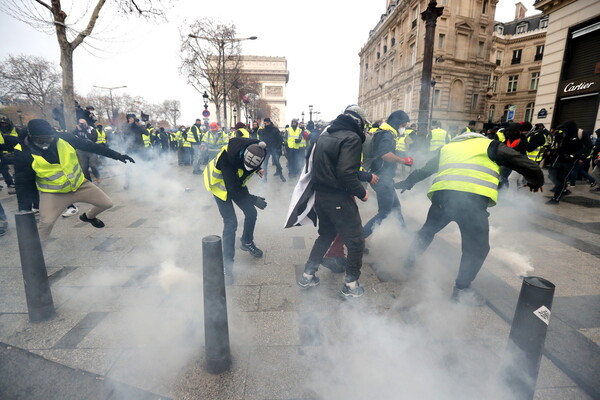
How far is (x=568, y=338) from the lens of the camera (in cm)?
233

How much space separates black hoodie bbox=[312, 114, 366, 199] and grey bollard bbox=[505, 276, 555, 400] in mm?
1370

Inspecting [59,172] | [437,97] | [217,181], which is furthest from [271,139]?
[437,97]

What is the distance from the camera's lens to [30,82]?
37.5 metres

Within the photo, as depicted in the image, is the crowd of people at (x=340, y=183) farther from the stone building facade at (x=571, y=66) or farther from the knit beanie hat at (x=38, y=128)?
the stone building facade at (x=571, y=66)

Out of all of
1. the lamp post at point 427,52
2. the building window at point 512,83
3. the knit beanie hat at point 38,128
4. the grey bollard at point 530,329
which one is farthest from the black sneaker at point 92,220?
the building window at point 512,83

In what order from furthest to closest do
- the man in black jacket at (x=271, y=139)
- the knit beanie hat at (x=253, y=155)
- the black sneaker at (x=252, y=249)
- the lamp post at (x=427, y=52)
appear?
the man in black jacket at (x=271, y=139), the lamp post at (x=427, y=52), the black sneaker at (x=252, y=249), the knit beanie hat at (x=253, y=155)

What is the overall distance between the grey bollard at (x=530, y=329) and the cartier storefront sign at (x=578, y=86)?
14.3m

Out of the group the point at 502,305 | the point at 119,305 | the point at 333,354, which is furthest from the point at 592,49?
the point at 119,305

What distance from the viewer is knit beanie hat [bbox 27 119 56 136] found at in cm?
325

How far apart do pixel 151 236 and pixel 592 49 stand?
16.0m

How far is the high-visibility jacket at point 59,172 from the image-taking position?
11.0 ft

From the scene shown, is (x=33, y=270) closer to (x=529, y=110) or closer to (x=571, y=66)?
(x=571, y=66)

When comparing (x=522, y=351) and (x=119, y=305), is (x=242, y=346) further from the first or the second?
(x=522, y=351)

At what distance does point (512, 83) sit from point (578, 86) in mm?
34285
